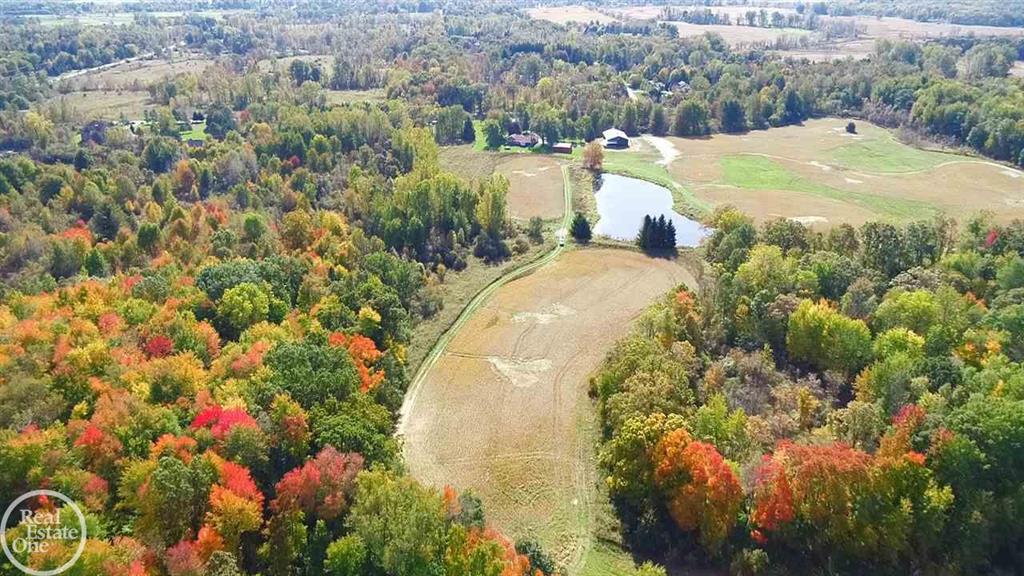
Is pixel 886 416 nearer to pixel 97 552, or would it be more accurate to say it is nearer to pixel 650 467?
pixel 650 467

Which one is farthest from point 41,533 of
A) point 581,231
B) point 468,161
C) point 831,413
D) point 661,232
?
point 468,161

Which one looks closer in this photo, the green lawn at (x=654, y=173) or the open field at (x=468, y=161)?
the green lawn at (x=654, y=173)

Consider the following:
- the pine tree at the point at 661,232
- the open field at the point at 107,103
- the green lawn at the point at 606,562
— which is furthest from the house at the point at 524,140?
the green lawn at the point at 606,562

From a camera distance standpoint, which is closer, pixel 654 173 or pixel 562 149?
pixel 654 173

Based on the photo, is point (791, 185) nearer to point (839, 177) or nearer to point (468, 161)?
point (839, 177)

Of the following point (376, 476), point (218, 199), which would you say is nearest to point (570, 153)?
point (218, 199)

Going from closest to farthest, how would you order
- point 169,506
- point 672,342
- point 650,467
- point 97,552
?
point 97,552, point 169,506, point 650,467, point 672,342

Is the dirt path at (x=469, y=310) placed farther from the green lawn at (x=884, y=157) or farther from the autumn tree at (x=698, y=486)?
the green lawn at (x=884, y=157)
